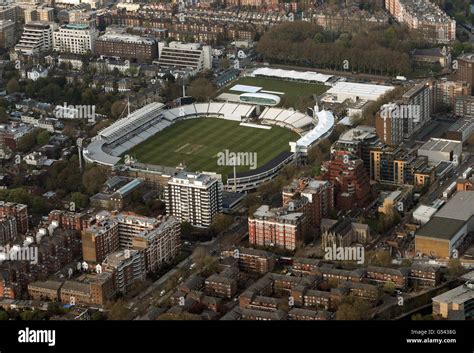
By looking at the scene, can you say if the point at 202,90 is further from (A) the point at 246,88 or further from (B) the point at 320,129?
(B) the point at 320,129

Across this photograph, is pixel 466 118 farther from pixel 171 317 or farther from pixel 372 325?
pixel 372 325

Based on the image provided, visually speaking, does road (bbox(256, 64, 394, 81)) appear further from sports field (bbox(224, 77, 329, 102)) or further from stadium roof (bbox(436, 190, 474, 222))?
stadium roof (bbox(436, 190, 474, 222))

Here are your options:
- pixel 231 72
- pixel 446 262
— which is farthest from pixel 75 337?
pixel 231 72

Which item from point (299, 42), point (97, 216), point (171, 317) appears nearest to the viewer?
point (171, 317)

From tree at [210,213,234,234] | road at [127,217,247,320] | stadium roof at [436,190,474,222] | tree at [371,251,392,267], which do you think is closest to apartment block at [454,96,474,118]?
stadium roof at [436,190,474,222]

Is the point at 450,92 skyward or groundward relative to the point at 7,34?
groundward

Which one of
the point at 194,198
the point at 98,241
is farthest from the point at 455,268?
the point at 98,241
